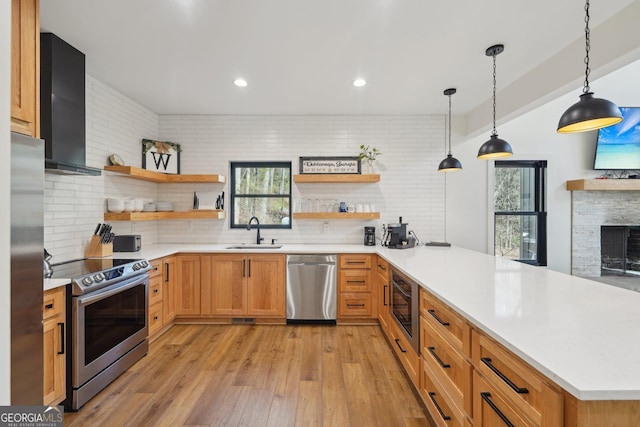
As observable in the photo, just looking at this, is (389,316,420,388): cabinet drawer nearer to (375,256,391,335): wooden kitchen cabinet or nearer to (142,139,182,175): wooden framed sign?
(375,256,391,335): wooden kitchen cabinet

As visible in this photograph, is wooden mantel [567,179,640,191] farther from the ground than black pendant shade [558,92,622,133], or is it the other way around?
black pendant shade [558,92,622,133]

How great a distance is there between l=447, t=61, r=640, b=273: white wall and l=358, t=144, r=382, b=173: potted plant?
114 centimetres

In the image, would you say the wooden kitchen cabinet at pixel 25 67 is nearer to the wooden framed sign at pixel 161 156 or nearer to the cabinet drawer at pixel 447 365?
the wooden framed sign at pixel 161 156

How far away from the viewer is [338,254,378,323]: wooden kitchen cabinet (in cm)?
366

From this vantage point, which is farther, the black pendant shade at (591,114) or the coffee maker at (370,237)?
the coffee maker at (370,237)

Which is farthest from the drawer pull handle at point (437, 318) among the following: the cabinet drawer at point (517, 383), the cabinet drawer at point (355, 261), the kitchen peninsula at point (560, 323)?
the cabinet drawer at point (355, 261)

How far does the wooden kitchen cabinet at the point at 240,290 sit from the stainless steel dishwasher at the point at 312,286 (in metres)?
0.13

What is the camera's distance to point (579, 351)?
100 cm

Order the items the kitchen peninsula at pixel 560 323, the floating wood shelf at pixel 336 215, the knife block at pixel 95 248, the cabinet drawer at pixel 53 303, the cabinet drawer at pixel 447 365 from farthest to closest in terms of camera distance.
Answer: the floating wood shelf at pixel 336 215
the knife block at pixel 95 248
the cabinet drawer at pixel 53 303
the cabinet drawer at pixel 447 365
the kitchen peninsula at pixel 560 323

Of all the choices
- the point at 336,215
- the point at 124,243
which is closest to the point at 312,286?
the point at 336,215

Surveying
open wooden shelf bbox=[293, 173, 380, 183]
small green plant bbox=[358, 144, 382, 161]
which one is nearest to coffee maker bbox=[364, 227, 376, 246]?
open wooden shelf bbox=[293, 173, 380, 183]

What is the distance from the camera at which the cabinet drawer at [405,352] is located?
2.17 m

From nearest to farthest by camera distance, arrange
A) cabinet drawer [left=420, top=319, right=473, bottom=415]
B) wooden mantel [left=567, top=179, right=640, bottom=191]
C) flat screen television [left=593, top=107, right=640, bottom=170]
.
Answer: cabinet drawer [left=420, top=319, right=473, bottom=415], wooden mantel [left=567, top=179, right=640, bottom=191], flat screen television [left=593, top=107, right=640, bottom=170]

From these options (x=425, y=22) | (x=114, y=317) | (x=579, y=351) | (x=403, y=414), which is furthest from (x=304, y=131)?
(x=579, y=351)
